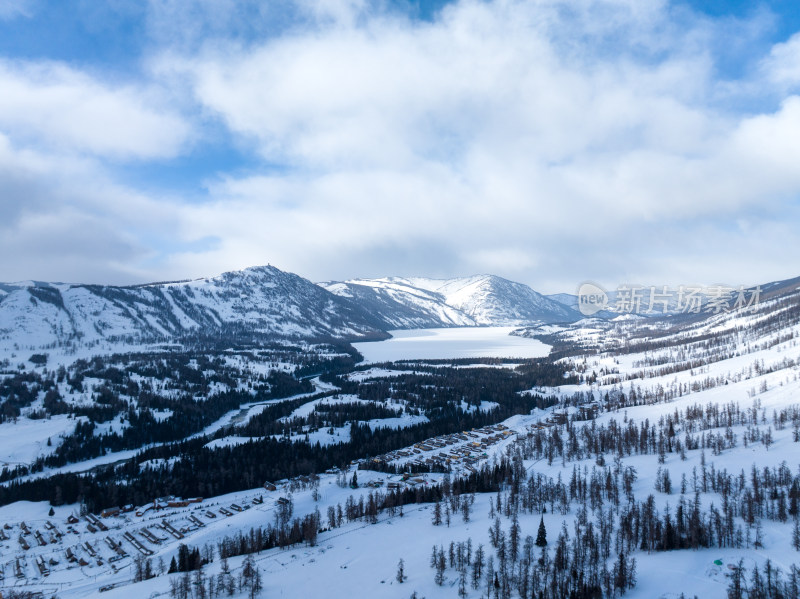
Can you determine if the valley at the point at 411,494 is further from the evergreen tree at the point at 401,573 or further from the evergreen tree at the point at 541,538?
the evergreen tree at the point at 541,538

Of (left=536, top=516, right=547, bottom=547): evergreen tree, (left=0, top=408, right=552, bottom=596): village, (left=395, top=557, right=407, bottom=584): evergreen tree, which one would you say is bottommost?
(left=0, top=408, right=552, bottom=596): village

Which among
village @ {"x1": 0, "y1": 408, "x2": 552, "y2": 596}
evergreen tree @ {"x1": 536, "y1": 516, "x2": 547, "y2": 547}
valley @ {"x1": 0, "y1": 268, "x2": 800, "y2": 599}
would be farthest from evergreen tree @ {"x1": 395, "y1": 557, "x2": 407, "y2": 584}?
village @ {"x1": 0, "y1": 408, "x2": 552, "y2": 596}

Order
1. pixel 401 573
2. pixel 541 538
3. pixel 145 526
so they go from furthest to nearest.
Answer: pixel 145 526, pixel 541 538, pixel 401 573

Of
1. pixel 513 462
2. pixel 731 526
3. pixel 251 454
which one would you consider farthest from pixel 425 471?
pixel 731 526

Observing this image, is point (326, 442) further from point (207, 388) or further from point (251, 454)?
point (207, 388)

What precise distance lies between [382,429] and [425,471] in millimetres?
37009

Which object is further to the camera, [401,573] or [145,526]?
[145,526]

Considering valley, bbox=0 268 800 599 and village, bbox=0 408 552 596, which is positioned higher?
valley, bbox=0 268 800 599

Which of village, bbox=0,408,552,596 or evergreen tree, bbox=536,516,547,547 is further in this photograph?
village, bbox=0,408,552,596

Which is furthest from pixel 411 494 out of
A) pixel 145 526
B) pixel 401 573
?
pixel 145 526

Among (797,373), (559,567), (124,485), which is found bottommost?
(124,485)

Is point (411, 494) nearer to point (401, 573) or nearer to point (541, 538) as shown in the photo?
point (401, 573)

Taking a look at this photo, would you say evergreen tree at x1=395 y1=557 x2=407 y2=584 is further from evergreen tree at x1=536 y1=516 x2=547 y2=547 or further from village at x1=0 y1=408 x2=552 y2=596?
village at x1=0 y1=408 x2=552 y2=596

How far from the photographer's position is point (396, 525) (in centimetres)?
7556
